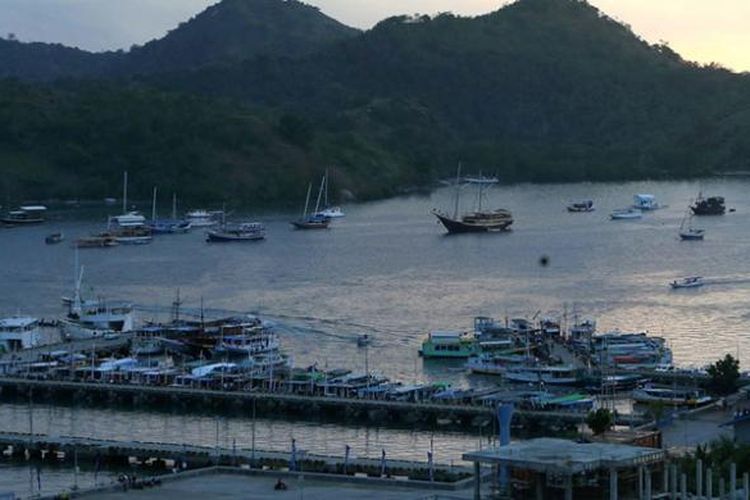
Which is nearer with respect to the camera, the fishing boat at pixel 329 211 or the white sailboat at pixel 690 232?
the white sailboat at pixel 690 232

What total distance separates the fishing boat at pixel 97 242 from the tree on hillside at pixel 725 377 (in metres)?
28.9

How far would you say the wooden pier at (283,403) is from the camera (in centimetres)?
2253

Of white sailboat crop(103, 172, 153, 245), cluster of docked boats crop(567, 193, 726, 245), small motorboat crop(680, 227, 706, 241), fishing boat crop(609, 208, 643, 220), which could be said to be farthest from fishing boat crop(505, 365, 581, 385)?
fishing boat crop(609, 208, 643, 220)

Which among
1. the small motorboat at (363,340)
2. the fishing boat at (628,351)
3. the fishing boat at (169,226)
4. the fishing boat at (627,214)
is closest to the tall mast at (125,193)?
the fishing boat at (169,226)

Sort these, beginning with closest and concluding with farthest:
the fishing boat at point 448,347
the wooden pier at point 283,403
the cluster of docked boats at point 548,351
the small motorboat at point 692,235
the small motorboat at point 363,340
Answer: the wooden pier at point 283,403 → the cluster of docked boats at point 548,351 → the fishing boat at point 448,347 → the small motorboat at point 363,340 → the small motorboat at point 692,235

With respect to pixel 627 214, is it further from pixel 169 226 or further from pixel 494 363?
pixel 494 363

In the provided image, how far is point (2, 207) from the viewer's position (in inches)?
2640

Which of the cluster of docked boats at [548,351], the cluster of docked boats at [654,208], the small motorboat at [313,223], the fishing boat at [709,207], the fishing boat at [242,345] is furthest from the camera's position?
the fishing boat at [709,207]

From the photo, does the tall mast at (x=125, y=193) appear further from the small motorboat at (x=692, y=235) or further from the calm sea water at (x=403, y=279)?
the small motorboat at (x=692, y=235)

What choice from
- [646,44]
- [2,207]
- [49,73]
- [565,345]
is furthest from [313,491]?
[49,73]

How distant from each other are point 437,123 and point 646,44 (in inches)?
1219

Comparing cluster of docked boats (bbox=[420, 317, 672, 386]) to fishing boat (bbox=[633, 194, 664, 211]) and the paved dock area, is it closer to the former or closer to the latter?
the paved dock area

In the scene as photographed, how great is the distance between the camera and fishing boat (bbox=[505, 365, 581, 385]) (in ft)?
82.8

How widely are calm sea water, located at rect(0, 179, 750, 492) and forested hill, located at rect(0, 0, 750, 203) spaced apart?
1052cm
